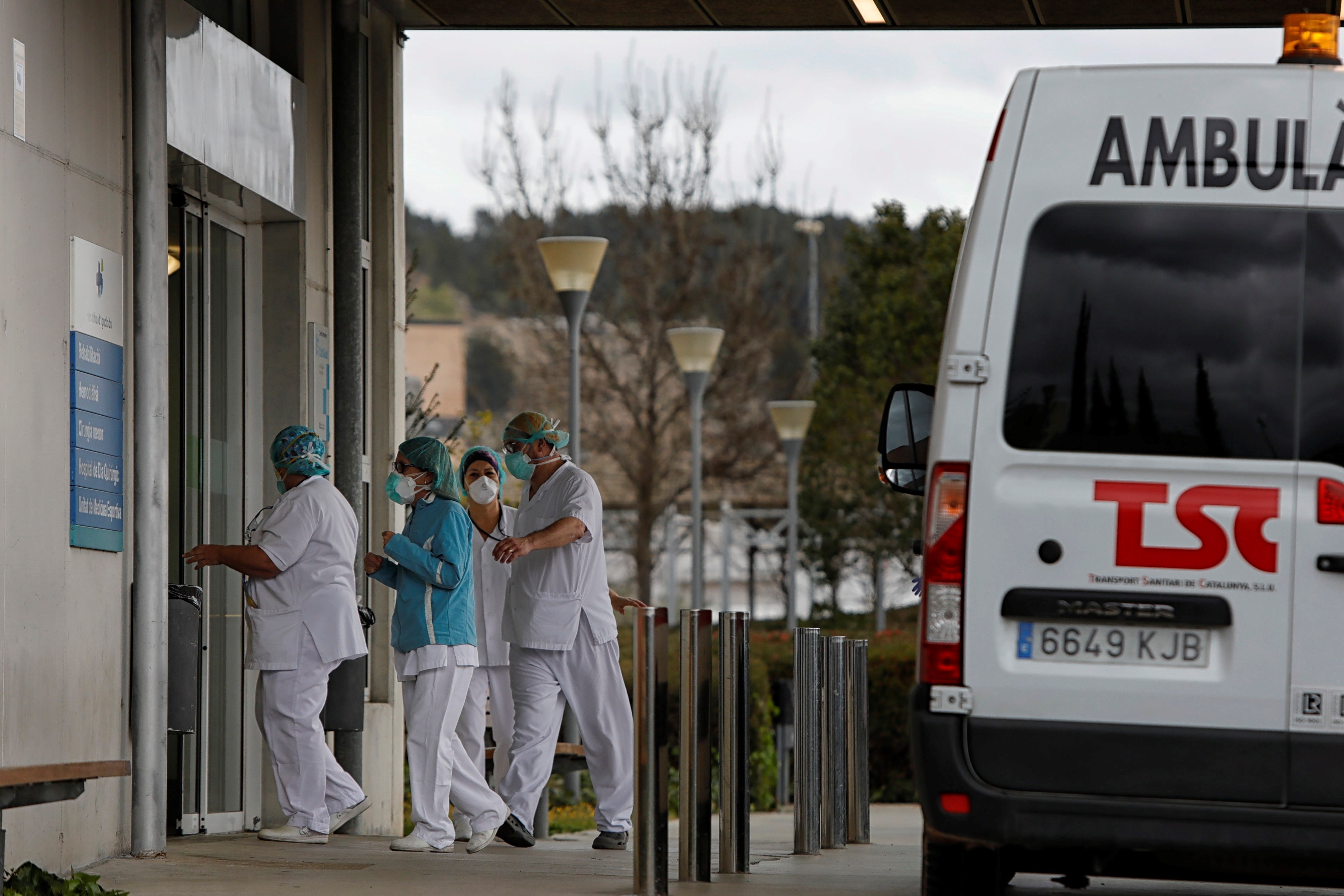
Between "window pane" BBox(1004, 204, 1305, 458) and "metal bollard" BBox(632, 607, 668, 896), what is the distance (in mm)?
1864

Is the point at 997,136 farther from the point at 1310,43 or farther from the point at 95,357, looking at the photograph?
the point at 95,357

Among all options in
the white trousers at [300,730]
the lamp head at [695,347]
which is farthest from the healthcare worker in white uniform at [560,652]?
the lamp head at [695,347]

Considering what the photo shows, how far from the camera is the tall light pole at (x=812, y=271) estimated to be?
39.2 m

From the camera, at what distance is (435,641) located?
8.61m

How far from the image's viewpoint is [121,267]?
8.02 m

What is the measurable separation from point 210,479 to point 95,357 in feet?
7.83

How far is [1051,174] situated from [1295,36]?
93 centimetres

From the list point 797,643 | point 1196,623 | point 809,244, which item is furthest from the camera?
point 809,244

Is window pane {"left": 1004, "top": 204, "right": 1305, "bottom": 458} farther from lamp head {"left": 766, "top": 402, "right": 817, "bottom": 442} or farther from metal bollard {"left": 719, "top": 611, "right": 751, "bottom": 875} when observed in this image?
lamp head {"left": 766, "top": 402, "right": 817, "bottom": 442}

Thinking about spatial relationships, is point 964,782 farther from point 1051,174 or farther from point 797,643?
point 797,643

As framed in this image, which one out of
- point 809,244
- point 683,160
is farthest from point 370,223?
point 809,244

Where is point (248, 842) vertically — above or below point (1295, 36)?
below

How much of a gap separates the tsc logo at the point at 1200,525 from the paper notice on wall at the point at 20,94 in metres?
4.22

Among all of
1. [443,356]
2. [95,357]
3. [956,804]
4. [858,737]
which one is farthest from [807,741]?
[443,356]
